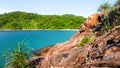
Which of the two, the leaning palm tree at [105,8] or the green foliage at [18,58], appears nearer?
the green foliage at [18,58]

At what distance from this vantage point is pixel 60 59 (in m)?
29.5

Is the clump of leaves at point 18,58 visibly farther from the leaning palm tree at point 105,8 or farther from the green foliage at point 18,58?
the leaning palm tree at point 105,8

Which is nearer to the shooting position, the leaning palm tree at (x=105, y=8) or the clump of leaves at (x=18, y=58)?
the clump of leaves at (x=18, y=58)

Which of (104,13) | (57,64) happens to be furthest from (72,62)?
(104,13)

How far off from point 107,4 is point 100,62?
113 ft

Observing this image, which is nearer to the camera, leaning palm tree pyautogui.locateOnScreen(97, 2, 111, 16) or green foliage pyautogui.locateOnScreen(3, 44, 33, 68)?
green foliage pyautogui.locateOnScreen(3, 44, 33, 68)

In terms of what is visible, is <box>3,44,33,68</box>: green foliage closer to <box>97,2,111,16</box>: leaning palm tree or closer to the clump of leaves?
the clump of leaves

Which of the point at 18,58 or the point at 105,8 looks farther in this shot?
the point at 105,8

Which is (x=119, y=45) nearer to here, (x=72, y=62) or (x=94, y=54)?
(x=94, y=54)

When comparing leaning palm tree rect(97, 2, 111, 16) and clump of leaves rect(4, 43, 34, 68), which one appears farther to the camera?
leaning palm tree rect(97, 2, 111, 16)

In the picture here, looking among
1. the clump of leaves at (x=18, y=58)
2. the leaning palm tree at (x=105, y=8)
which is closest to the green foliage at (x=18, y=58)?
the clump of leaves at (x=18, y=58)

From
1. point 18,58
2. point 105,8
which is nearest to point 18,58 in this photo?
point 18,58

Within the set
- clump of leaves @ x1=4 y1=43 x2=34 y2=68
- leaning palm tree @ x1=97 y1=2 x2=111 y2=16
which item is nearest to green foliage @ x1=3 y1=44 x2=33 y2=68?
clump of leaves @ x1=4 y1=43 x2=34 y2=68

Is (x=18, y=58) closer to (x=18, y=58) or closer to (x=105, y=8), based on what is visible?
(x=18, y=58)
